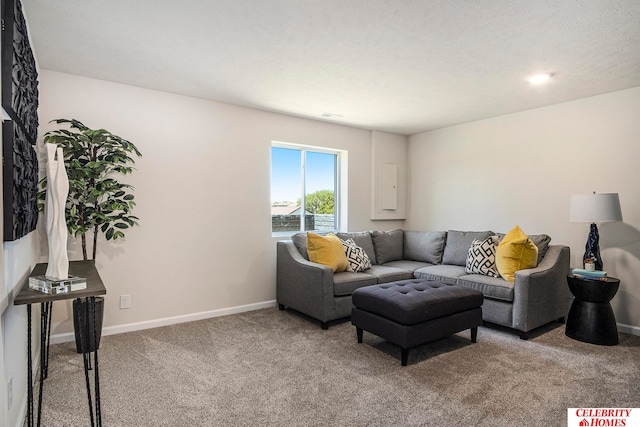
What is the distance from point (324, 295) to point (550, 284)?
85.2 inches

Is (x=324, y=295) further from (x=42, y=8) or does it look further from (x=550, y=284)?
(x=42, y=8)

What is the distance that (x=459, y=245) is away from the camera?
14.5ft

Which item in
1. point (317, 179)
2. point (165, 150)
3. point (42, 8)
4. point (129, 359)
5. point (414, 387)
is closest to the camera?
point (42, 8)

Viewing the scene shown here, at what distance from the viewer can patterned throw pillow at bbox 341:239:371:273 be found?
13.3 feet

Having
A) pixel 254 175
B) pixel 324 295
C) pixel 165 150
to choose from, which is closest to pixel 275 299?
pixel 324 295

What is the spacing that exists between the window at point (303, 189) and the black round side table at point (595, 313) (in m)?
2.93

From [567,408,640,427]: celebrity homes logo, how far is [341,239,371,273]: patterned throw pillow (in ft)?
7.52

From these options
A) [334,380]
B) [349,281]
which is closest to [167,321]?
[349,281]

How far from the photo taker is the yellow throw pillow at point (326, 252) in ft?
12.6

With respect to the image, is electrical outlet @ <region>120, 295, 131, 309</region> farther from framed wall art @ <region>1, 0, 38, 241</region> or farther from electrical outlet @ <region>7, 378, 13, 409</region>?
electrical outlet @ <region>7, 378, 13, 409</region>

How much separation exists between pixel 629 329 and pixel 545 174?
1.72 metres

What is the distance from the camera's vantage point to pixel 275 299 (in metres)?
4.36

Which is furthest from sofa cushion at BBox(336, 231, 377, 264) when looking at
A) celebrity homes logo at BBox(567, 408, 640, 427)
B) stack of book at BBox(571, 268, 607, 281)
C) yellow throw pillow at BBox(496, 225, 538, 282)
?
celebrity homes logo at BBox(567, 408, 640, 427)

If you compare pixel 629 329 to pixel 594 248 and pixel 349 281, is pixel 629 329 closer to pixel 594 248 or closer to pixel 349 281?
pixel 594 248
